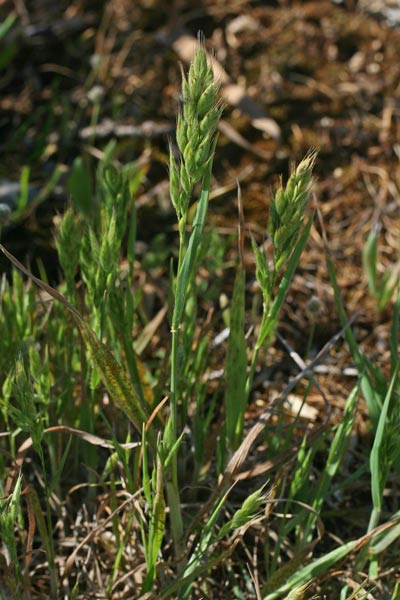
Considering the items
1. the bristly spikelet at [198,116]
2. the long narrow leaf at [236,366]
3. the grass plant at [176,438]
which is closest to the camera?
the bristly spikelet at [198,116]

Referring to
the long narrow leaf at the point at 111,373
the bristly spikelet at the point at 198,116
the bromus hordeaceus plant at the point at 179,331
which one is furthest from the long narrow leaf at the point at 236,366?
the bristly spikelet at the point at 198,116

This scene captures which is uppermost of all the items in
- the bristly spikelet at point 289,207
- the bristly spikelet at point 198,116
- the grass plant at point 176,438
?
the bristly spikelet at point 198,116

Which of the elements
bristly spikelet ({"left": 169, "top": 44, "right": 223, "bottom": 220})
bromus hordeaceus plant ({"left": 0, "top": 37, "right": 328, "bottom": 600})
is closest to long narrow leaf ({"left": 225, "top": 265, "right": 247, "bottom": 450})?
bromus hordeaceus plant ({"left": 0, "top": 37, "right": 328, "bottom": 600})

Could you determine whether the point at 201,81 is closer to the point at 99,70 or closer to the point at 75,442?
A: the point at 75,442

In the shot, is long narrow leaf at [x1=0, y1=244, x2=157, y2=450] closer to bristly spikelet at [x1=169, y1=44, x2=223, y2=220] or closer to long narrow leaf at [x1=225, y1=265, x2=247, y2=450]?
long narrow leaf at [x1=225, y1=265, x2=247, y2=450]

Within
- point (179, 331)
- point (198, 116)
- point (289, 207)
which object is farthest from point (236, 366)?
point (198, 116)

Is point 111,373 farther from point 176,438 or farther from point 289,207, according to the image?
point 289,207

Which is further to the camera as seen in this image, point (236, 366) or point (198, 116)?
point (236, 366)

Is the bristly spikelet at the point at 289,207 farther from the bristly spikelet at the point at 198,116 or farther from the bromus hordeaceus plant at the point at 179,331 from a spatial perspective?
the bristly spikelet at the point at 198,116

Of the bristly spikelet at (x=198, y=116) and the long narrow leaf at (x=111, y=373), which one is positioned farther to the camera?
the long narrow leaf at (x=111, y=373)
